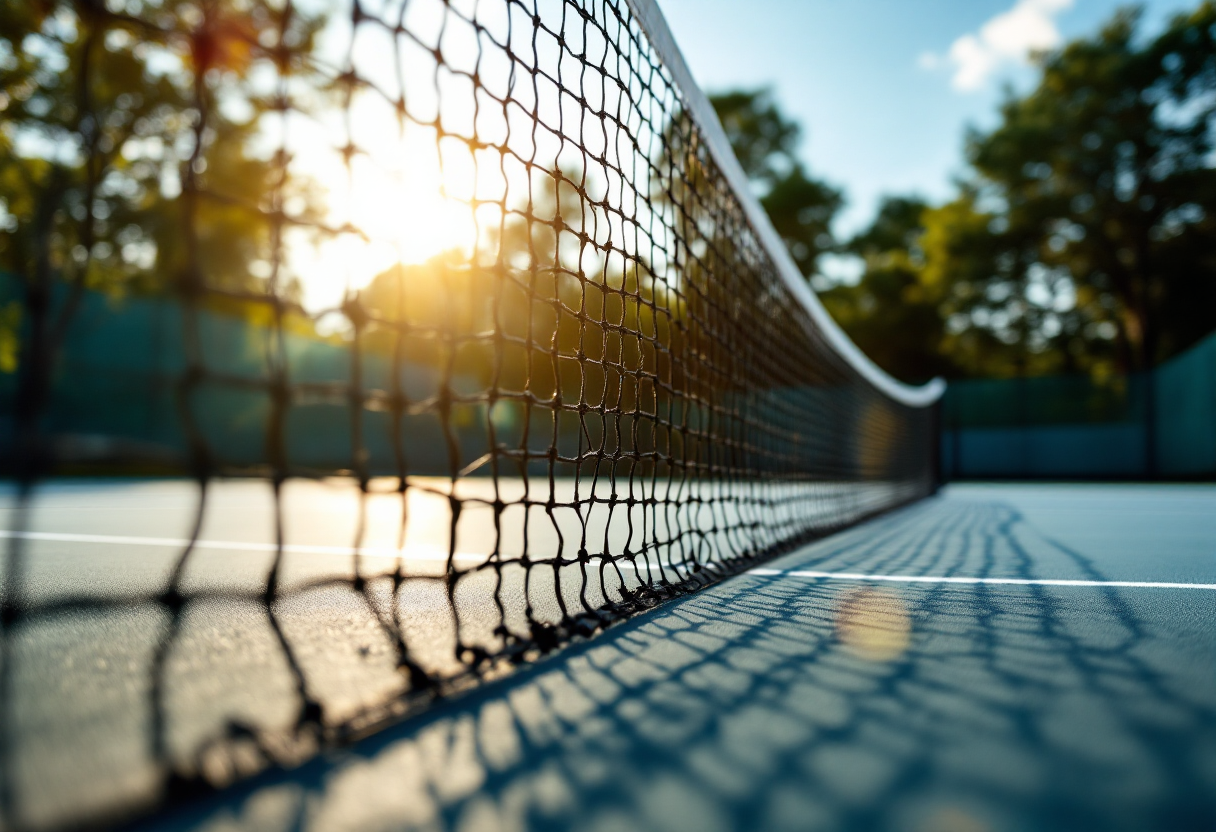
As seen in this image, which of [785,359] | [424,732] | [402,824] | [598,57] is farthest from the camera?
[785,359]

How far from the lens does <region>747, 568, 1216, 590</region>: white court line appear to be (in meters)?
2.07

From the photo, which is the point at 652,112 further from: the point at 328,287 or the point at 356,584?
the point at 356,584

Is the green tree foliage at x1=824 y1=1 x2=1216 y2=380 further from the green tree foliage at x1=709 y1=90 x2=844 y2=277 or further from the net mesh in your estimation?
the net mesh

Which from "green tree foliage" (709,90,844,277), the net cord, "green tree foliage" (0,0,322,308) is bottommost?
"green tree foliage" (0,0,322,308)

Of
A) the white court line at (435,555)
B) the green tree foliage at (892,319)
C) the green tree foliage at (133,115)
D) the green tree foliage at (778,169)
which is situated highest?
the green tree foliage at (778,169)

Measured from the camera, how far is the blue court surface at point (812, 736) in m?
0.72

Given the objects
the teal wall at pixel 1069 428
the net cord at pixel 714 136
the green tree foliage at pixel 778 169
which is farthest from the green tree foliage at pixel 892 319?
the net cord at pixel 714 136

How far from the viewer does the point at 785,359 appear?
167 inches

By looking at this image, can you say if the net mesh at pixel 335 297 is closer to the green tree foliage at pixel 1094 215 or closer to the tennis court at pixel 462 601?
the tennis court at pixel 462 601

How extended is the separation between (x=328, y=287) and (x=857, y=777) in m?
1.05

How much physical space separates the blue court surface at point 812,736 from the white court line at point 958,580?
0.38 meters

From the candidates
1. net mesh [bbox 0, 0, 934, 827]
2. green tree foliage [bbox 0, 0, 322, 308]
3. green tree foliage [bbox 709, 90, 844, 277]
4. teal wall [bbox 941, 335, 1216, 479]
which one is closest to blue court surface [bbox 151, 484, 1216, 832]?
net mesh [bbox 0, 0, 934, 827]

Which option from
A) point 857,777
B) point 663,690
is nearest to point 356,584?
point 663,690

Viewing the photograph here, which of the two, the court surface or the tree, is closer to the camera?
the court surface
